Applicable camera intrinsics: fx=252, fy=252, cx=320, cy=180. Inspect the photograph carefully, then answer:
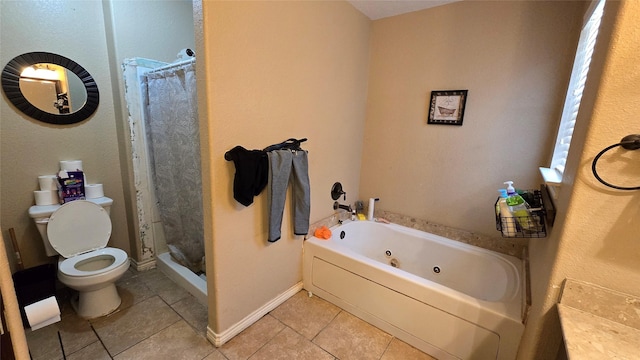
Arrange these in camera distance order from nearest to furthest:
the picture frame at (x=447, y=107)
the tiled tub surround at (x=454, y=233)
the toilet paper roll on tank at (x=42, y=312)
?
the toilet paper roll on tank at (x=42, y=312) → the tiled tub surround at (x=454, y=233) → the picture frame at (x=447, y=107)

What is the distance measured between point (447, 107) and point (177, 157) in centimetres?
227

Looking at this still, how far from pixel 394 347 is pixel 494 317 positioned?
65 cm

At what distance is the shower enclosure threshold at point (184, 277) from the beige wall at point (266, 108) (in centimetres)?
45

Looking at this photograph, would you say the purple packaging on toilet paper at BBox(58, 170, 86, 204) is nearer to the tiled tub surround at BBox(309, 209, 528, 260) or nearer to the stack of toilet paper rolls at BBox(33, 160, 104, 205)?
the stack of toilet paper rolls at BBox(33, 160, 104, 205)

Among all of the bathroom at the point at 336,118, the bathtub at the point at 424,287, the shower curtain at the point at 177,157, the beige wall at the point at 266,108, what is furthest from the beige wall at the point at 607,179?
the shower curtain at the point at 177,157

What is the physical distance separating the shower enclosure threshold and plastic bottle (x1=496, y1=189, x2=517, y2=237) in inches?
81.5

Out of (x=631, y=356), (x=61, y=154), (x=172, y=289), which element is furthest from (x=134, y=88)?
(x=631, y=356)

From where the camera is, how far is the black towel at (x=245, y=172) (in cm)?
144

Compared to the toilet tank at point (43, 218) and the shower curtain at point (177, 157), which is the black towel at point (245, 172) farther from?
the toilet tank at point (43, 218)

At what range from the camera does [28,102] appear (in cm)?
177

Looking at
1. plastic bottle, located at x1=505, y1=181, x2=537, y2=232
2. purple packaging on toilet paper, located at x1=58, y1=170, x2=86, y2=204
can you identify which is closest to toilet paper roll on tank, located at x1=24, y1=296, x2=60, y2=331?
purple packaging on toilet paper, located at x1=58, y1=170, x2=86, y2=204

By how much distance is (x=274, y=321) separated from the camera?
1837 millimetres

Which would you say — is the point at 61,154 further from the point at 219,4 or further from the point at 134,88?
the point at 219,4

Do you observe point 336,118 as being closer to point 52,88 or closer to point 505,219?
point 505,219
